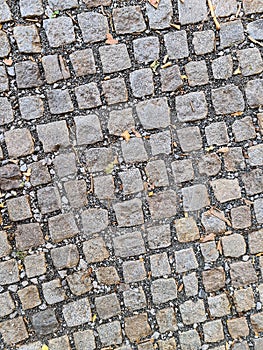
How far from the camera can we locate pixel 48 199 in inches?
87.7

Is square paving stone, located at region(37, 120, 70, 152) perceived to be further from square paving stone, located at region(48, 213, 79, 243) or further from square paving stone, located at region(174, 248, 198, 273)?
square paving stone, located at region(174, 248, 198, 273)

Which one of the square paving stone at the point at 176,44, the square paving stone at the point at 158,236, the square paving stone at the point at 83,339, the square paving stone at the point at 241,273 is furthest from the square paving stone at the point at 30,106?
the square paving stone at the point at 241,273

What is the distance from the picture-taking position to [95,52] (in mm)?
2240

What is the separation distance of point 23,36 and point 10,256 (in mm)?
980

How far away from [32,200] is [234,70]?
1099mm

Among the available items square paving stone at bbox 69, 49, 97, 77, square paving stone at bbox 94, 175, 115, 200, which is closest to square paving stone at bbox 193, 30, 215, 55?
square paving stone at bbox 69, 49, 97, 77

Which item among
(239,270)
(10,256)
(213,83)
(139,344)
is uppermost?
(213,83)

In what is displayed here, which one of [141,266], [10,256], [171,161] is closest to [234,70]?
[171,161]

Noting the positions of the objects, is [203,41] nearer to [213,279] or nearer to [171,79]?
[171,79]

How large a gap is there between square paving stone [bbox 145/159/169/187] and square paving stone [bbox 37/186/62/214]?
0.43m

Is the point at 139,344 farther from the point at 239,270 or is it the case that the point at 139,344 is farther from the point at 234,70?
the point at 234,70

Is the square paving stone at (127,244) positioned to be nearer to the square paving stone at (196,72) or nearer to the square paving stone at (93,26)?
the square paving stone at (196,72)

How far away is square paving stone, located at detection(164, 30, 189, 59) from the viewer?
2.26 meters

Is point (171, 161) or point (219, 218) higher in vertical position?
point (171, 161)
